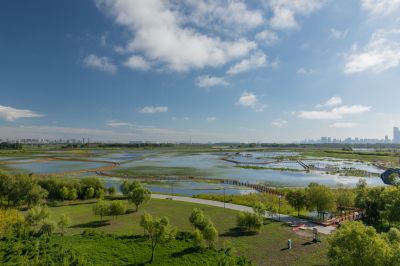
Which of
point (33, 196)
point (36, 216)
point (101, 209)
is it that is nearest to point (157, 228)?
point (101, 209)

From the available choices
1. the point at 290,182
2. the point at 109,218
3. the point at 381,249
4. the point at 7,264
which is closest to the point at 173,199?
the point at 109,218

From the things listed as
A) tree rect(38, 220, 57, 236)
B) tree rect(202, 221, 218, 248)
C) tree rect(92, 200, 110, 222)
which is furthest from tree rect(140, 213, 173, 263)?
tree rect(92, 200, 110, 222)

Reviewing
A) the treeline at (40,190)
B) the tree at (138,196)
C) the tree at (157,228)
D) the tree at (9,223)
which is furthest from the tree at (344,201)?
the tree at (9,223)

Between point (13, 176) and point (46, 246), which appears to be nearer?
point (46, 246)

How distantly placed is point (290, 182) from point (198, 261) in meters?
62.1

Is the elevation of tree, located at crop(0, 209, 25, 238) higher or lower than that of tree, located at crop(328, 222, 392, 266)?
lower

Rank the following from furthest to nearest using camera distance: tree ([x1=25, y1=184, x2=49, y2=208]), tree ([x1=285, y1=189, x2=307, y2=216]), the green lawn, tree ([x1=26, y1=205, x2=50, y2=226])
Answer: tree ([x1=25, y1=184, x2=49, y2=208]), tree ([x1=285, y1=189, x2=307, y2=216]), tree ([x1=26, y1=205, x2=50, y2=226]), the green lawn

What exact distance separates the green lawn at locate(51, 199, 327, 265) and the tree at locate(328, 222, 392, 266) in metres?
7.54

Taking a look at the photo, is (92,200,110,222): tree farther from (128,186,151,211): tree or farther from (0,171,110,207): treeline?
(0,171,110,207): treeline

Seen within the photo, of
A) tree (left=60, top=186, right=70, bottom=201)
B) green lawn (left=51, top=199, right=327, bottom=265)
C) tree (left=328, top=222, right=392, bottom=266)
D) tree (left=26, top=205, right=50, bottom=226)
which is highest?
tree (left=328, top=222, right=392, bottom=266)

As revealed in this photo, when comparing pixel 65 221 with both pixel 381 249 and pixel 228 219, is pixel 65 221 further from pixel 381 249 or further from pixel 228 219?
pixel 381 249

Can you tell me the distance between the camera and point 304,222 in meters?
36.7

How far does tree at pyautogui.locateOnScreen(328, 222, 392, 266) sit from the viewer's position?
16625 mm

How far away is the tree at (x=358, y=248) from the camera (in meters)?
16.6
